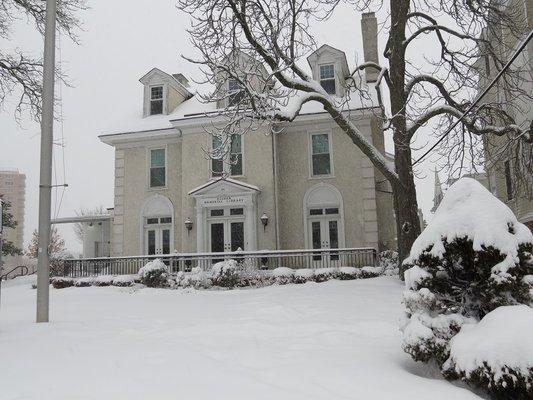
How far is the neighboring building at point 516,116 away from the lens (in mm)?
13613

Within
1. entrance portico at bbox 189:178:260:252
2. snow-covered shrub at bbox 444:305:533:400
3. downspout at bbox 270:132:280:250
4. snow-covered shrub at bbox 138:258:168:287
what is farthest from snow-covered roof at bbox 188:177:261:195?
snow-covered shrub at bbox 444:305:533:400

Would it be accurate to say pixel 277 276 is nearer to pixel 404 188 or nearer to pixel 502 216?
pixel 404 188

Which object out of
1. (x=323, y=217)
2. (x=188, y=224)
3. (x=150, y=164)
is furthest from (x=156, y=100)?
(x=323, y=217)

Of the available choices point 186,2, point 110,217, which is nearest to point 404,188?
point 186,2

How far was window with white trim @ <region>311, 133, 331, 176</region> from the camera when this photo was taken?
20344 millimetres

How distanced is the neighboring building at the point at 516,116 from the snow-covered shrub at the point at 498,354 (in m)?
9.03

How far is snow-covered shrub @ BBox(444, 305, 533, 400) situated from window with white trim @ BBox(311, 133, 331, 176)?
15810mm

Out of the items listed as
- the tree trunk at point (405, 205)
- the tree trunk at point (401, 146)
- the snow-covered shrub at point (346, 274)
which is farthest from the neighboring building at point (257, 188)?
the tree trunk at point (405, 205)

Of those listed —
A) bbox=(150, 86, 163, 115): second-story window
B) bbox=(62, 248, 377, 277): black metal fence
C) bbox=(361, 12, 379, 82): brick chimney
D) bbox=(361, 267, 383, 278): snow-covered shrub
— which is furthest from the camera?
bbox=(150, 86, 163, 115): second-story window

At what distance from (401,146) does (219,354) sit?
916cm

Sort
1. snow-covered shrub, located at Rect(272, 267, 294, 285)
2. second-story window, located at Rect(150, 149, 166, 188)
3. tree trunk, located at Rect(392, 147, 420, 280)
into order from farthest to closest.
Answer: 1. second-story window, located at Rect(150, 149, 166, 188)
2. snow-covered shrub, located at Rect(272, 267, 294, 285)
3. tree trunk, located at Rect(392, 147, 420, 280)

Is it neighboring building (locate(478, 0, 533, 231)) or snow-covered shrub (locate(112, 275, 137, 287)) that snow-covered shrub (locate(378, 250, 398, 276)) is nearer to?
neighboring building (locate(478, 0, 533, 231))

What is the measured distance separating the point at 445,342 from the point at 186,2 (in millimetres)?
11782

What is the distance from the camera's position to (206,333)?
715 cm
